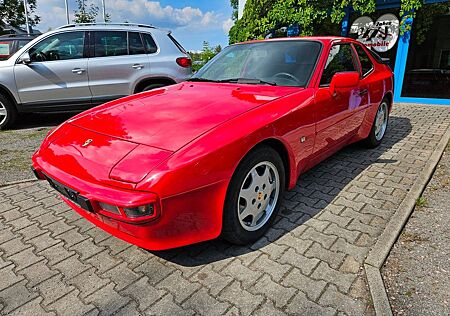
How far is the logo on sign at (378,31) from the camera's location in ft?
27.5

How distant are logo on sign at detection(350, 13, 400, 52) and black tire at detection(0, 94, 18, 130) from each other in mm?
8842

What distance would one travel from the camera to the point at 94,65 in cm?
581

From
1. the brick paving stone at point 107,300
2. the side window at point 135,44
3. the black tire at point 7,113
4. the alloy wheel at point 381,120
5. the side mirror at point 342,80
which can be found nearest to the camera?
the brick paving stone at point 107,300

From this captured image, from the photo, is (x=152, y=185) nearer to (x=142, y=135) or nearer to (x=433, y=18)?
(x=142, y=135)

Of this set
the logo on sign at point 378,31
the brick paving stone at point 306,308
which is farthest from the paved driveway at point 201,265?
the logo on sign at point 378,31

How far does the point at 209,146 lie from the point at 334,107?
1.70m

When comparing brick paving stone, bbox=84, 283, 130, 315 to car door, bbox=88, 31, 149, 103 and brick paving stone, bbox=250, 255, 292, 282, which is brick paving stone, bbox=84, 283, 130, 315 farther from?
car door, bbox=88, 31, 149, 103

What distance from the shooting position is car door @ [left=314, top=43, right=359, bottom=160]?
288 centimetres

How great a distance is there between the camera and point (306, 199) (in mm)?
3082

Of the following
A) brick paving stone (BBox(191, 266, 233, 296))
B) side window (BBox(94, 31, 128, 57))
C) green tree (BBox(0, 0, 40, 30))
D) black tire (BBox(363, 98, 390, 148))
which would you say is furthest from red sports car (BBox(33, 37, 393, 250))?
green tree (BBox(0, 0, 40, 30))

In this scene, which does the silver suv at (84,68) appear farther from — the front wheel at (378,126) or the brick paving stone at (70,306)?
the brick paving stone at (70,306)

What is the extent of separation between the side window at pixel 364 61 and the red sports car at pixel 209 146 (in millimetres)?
677

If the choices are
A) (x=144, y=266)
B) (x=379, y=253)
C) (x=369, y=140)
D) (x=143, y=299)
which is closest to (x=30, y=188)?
(x=144, y=266)

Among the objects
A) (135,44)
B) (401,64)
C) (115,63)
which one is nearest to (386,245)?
(115,63)
